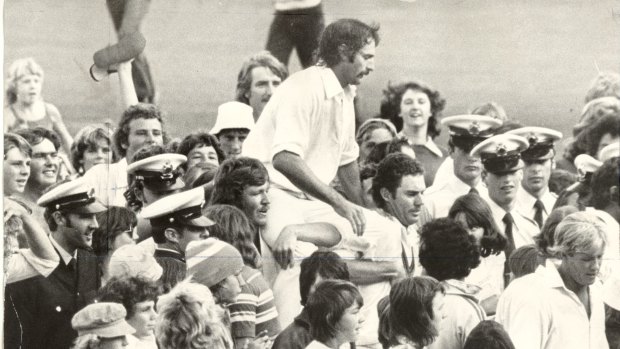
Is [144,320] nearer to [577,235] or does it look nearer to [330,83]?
[330,83]

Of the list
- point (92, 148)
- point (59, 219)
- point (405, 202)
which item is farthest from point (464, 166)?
point (59, 219)

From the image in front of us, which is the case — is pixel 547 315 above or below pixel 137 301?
below

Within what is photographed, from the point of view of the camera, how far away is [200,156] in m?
5.97

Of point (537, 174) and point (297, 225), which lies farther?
point (537, 174)

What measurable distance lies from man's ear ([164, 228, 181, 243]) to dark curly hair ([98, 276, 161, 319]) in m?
0.23

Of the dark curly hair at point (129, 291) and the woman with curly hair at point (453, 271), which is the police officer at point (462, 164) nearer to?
the woman with curly hair at point (453, 271)

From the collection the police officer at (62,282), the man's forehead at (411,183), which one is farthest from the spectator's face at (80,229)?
the man's forehead at (411,183)

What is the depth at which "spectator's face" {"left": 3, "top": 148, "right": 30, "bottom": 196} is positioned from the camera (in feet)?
19.7

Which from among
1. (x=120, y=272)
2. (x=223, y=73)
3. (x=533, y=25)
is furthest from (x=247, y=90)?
(x=533, y=25)

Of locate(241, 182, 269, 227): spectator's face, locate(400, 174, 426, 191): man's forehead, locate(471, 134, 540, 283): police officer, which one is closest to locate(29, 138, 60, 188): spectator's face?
locate(241, 182, 269, 227): spectator's face

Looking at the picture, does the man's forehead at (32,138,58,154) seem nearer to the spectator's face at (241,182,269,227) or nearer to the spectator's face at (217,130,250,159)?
the spectator's face at (217,130,250,159)

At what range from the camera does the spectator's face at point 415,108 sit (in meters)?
6.06

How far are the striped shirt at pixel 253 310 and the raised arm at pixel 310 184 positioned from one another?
48 centimetres

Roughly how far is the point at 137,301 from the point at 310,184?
100 centimetres
